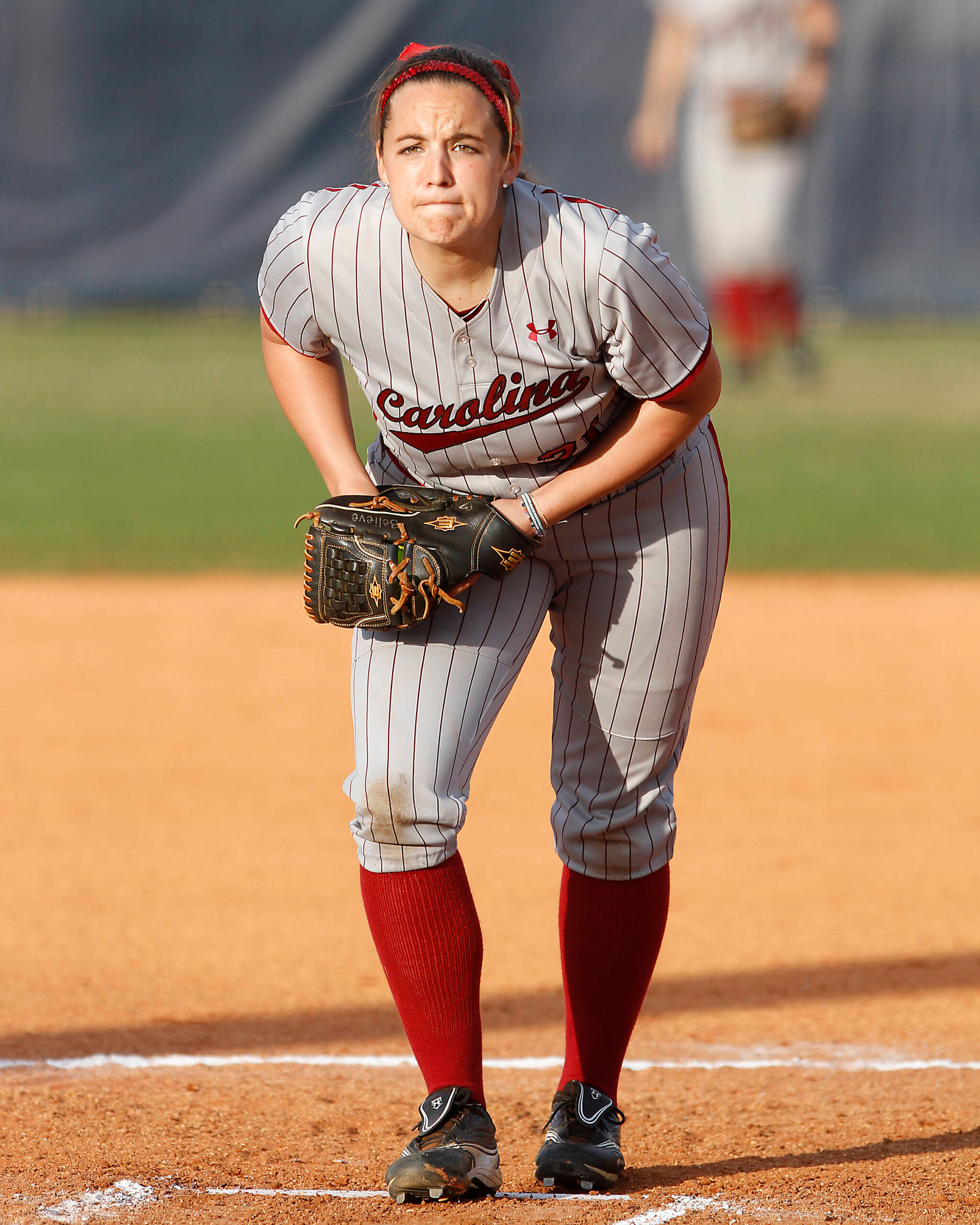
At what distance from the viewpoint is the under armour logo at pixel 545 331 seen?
1699 millimetres

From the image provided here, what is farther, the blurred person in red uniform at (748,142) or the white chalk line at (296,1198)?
A: the blurred person in red uniform at (748,142)

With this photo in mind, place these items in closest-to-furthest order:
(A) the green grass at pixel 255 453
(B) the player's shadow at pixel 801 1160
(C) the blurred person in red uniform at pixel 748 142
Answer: (B) the player's shadow at pixel 801 1160 < (A) the green grass at pixel 255 453 < (C) the blurred person in red uniform at pixel 748 142

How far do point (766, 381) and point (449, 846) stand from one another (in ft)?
34.0

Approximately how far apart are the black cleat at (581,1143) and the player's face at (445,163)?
1.06 metres

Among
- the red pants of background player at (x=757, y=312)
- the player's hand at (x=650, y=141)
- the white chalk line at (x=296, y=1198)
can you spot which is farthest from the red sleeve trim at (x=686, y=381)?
the player's hand at (x=650, y=141)

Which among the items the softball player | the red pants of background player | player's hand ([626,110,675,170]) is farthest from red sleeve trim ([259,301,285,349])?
player's hand ([626,110,675,170])

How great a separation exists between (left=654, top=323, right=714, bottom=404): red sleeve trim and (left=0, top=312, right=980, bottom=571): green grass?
5.32 metres

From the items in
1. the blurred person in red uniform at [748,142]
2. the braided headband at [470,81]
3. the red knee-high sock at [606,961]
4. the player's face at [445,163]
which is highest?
the blurred person in red uniform at [748,142]

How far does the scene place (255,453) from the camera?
952 cm

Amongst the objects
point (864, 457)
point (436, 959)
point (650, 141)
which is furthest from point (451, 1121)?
point (650, 141)

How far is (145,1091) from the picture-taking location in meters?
2.26

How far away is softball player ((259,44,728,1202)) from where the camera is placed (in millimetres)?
1686

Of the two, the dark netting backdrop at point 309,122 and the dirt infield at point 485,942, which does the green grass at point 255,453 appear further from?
the dirt infield at point 485,942

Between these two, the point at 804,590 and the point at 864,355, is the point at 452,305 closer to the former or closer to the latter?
the point at 804,590
